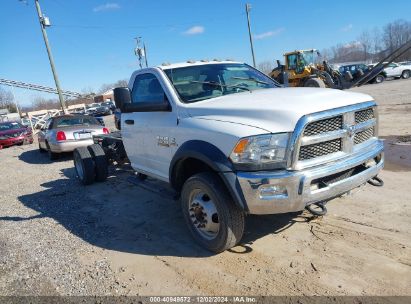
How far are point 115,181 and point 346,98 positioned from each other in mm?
5463

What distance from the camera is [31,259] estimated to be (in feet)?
14.7

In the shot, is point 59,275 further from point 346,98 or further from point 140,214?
point 346,98

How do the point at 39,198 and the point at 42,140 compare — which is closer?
the point at 39,198

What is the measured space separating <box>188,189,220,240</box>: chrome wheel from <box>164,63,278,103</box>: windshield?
1180 millimetres

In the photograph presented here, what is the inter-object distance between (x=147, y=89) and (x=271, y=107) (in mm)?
2191

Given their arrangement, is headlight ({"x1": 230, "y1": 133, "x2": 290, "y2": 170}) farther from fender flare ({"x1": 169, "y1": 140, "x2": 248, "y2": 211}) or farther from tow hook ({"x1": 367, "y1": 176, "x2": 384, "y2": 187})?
tow hook ({"x1": 367, "y1": 176, "x2": 384, "y2": 187})

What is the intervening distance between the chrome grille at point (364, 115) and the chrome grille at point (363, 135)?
14 cm

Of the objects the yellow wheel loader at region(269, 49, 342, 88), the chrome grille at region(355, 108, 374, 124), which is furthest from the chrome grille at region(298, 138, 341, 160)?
the yellow wheel loader at region(269, 49, 342, 88)

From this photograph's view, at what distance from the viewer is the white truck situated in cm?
327

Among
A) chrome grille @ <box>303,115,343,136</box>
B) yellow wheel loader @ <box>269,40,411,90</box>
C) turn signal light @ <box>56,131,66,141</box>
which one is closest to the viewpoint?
chrome grille @ <box>303,115,343,136</box>

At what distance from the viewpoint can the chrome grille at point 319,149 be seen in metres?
3.34

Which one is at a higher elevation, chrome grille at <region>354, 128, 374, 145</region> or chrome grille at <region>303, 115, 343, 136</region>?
chrome grille at <region>303, 115, 343, 136</region>

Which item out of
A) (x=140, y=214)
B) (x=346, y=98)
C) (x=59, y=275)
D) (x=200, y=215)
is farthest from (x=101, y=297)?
(x=346, y=98)

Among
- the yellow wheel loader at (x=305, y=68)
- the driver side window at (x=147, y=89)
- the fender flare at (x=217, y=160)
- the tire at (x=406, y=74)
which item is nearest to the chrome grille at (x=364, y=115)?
the fender flare at (x=217, y=160)
